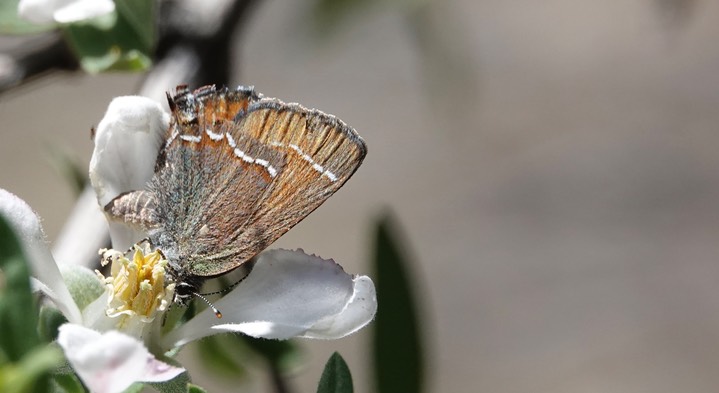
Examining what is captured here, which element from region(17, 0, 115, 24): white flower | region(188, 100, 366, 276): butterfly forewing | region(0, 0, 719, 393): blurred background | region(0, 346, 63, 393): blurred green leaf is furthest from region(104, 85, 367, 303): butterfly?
region(0, 0, 719, 393): blurred background

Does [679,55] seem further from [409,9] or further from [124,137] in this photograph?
[124,137]

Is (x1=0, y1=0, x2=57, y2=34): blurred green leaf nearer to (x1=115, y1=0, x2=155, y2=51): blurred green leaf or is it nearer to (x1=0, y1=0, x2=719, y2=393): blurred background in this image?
(x1=115, y1=0, x2=155, y2=51): blurred green leaf

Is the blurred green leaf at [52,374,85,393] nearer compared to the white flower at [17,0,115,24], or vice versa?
the blurred green leaf at [52,374,85,393]

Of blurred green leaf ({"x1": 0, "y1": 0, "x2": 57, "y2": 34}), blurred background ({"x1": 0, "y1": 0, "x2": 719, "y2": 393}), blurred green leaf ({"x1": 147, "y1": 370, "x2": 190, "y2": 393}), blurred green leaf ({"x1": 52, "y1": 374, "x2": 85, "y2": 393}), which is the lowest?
blurred background ({"x1": 0, "y1": 0, "x2": 719, "y2": 393})

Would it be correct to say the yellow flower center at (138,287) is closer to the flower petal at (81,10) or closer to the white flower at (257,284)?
the white flower at (257,284)

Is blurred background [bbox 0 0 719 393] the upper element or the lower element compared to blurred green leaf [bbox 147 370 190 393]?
lower

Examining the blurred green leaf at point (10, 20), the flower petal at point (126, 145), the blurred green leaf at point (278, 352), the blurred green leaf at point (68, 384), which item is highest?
the blurred green leaf at point (10, 20)

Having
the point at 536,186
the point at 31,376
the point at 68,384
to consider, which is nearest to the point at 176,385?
the point at 68,384

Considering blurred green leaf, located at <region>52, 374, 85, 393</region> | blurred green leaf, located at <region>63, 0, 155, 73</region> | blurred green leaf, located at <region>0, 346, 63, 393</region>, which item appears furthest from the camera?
blurred green leaf, located at <region>63, 0, 155, 73</region>

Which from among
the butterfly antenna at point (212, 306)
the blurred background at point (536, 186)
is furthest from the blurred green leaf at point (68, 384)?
the blurred background at point (536, 186)
